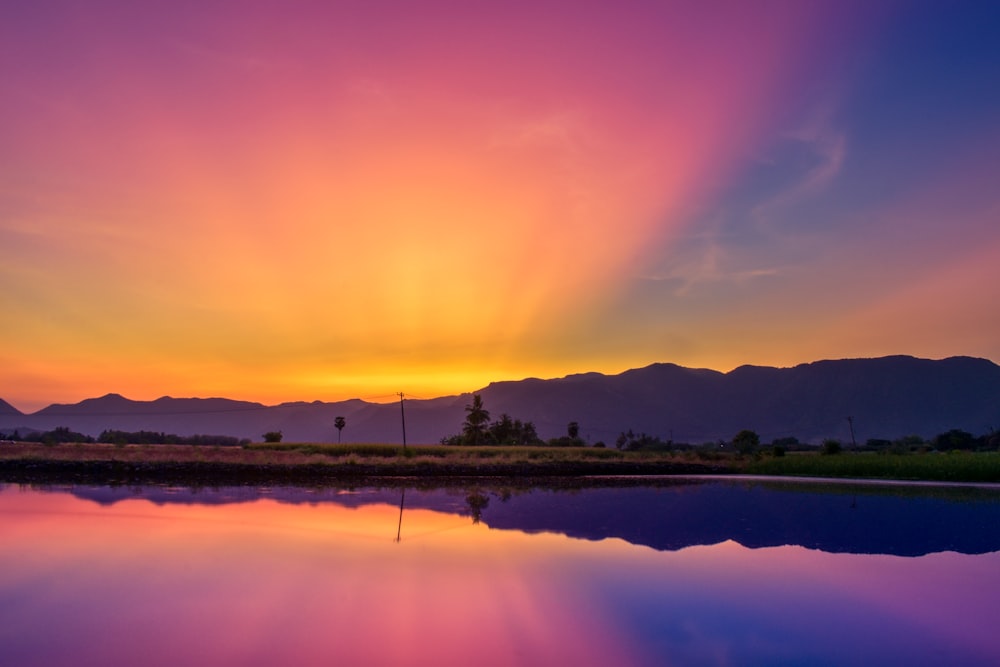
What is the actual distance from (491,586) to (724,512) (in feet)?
56.2

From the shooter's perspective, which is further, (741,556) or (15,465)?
(15,465)

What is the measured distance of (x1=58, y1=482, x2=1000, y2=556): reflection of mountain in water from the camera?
19922 mm

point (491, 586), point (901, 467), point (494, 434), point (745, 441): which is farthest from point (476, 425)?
point (491, 586)

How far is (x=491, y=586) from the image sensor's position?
13.3 metres

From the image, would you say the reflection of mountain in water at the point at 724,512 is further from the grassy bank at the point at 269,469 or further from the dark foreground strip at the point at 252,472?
the grassy bank at the point at 269,469

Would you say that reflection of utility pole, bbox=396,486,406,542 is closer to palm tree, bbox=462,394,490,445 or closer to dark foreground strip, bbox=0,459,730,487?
dark foreground strip, bbox=0,459,730,487

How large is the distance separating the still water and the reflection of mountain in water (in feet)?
0.64

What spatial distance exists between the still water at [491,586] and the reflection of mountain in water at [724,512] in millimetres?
196

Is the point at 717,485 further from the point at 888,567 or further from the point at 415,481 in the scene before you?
the point at 888,567

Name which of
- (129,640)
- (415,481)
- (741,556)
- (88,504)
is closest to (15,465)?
(88,504)

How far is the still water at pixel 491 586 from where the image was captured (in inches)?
369

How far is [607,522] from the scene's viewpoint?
23.4 meters

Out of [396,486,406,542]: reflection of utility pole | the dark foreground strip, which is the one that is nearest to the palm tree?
the dark foreground strip

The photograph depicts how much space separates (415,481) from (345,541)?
23.7m
